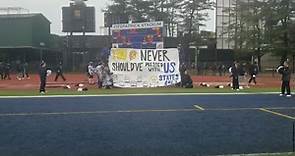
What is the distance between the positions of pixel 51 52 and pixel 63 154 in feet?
190

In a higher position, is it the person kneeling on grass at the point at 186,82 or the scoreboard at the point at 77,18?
the scoreboard at the point at 77,18

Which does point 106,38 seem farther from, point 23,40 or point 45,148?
point 45,148

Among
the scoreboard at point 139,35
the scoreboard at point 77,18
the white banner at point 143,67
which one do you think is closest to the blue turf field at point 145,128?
the white banner at point 143,67

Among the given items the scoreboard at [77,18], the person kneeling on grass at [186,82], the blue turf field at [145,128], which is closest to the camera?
the blue turf field at [145,128]

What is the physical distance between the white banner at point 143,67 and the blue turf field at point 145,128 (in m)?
9.98

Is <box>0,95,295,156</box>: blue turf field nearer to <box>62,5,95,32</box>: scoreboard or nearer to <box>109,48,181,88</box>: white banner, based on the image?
<box>109,48,181,88</box>: white banner

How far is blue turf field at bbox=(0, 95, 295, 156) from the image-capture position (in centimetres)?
895

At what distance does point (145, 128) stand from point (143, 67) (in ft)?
54.1

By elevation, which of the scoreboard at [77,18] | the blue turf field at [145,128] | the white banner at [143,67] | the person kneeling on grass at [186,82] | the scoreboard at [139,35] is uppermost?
the scoreboard at [77,18]

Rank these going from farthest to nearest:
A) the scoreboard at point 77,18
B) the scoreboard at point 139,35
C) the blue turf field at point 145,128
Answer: the scoreboard at point 77,18
the scoreboard at point 139,35
the blue turf field at point 145,128

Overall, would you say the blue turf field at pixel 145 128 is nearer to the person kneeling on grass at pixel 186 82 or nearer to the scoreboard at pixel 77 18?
the person kneeling on grass at pixel 186 82

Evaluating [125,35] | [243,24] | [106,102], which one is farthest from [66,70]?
[106,102]

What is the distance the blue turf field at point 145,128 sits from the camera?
352 inches

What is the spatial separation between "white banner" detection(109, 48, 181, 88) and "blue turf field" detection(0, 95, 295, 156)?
9.98m
